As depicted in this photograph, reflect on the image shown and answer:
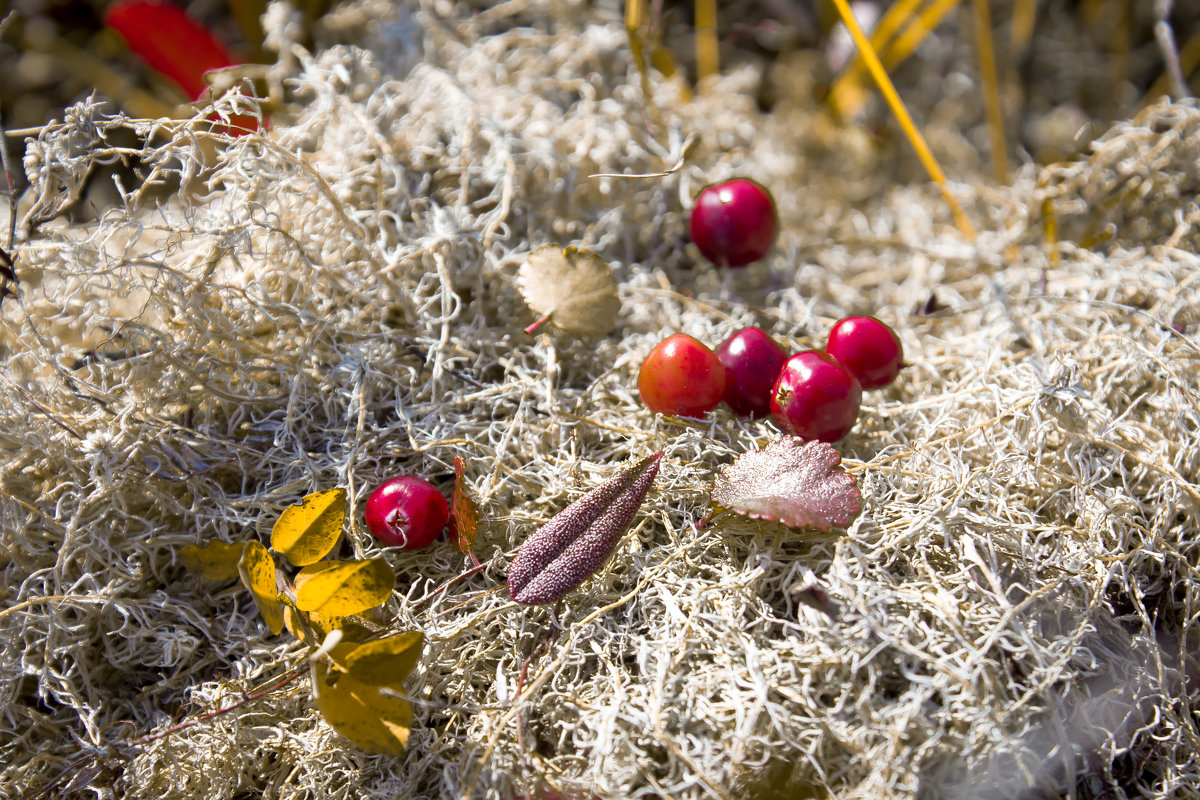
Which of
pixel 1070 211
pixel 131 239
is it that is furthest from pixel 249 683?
pixel 1070 211

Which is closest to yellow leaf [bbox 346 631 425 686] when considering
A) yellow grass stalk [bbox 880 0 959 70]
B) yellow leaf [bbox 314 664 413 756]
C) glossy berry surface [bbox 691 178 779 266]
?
yellow leaf [bbox 314 664 413 756]

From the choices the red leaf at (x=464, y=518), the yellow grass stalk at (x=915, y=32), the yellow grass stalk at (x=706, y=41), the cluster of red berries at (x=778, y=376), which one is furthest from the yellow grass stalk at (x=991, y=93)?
the red leaf at (x=464, y=518)

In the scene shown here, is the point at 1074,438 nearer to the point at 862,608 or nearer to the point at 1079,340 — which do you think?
the point at 1079,340

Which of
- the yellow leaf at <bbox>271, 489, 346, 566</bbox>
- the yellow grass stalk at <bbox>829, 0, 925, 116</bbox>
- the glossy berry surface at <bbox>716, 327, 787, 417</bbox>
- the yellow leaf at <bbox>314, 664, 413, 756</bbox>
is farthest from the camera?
the yellow grass stalk at <bbox>829, 0, 925, 116</bbox>

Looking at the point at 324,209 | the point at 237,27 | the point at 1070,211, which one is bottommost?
the point at 1070,211

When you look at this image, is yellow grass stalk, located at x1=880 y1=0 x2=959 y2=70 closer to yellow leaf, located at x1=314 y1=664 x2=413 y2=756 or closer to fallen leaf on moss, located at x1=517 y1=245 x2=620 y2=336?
Answer: fallen leaf on moss, located at x1=517 y1=245 x2=620 y2=336

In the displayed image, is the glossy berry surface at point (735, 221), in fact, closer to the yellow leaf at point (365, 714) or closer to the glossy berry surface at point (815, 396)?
the glossy berry surface at point (815, 396)
